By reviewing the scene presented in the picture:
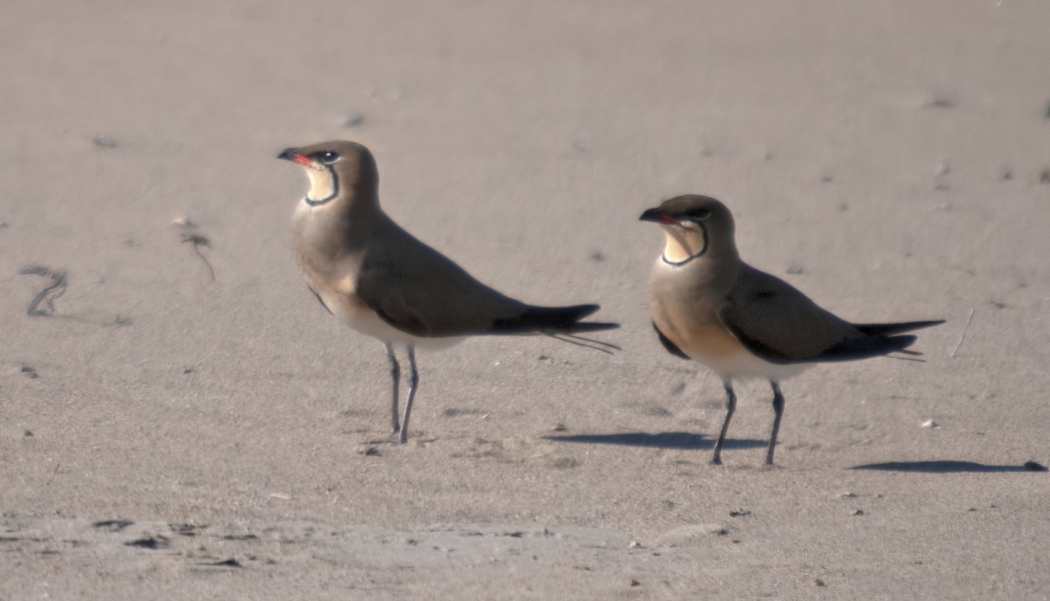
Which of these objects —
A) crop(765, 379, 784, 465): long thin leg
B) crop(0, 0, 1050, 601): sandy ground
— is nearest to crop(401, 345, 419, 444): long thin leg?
crop(0, 0, 1050, 601): sandy ground

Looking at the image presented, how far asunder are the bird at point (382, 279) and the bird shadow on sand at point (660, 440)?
0.43 m

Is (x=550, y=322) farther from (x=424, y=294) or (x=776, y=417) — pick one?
(x=776, y=417)

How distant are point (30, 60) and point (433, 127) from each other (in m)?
3.01

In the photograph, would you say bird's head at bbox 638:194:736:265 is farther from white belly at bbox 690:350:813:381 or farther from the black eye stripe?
the black eye stripe

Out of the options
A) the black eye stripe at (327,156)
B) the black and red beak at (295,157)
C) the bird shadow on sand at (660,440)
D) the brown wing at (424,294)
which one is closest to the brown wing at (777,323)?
the bird shadow on sand at (660,440)

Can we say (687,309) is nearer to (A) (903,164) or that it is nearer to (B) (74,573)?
(B) (74,573)

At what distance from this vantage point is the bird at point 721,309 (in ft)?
18.7

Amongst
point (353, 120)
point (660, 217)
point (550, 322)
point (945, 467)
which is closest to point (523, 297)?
point (550, 322)

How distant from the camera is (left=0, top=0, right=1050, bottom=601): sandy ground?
446 cm

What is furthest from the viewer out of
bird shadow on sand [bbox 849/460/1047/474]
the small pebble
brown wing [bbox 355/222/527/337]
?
the small pebble

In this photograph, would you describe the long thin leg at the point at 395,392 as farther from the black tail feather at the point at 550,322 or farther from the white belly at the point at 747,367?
the white belly at the point at 747,367

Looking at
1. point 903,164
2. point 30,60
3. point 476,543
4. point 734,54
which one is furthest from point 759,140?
point 476,543

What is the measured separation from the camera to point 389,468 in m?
5.39

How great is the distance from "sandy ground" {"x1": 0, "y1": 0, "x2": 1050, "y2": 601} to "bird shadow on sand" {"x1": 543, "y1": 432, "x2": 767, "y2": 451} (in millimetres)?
24
